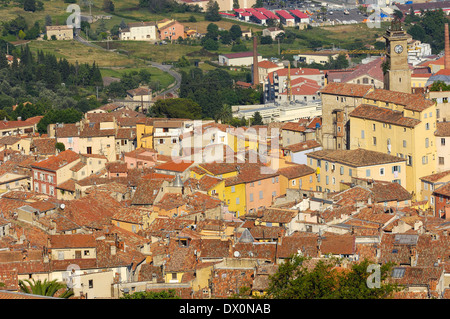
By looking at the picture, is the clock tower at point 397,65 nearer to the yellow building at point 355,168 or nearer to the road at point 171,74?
the yellow building at point 355,168

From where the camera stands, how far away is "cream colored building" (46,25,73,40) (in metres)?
128

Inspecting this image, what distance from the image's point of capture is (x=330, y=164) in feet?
171

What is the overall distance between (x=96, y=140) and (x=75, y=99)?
112ft

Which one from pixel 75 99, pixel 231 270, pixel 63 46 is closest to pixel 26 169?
pixel 231 270

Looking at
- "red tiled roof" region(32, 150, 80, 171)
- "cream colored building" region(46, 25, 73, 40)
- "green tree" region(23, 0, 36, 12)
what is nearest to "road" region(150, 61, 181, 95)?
"cream colored building" region(46, 25, 73, 40)

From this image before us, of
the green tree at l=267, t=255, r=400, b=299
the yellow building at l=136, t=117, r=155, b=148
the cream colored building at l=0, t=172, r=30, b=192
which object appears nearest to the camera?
the green tree at l=267, t=255, r=400, b=299

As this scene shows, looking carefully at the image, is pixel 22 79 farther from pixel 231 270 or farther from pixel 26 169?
pixel 231 270

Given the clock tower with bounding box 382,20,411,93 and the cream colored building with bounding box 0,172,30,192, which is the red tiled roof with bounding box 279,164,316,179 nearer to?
the clock tower with bounding box 382,20,411,93

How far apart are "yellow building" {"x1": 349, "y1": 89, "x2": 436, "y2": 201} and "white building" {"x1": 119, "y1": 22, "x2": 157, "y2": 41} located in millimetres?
85894

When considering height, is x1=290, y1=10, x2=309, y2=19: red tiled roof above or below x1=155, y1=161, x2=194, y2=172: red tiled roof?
below

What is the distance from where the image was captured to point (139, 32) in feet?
445

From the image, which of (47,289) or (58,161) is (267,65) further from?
(47,289)

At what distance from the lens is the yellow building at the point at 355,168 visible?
49.6 meters

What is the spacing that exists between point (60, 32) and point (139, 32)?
40.1 ft
